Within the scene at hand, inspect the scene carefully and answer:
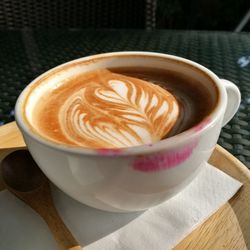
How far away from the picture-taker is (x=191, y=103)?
1.90 ft

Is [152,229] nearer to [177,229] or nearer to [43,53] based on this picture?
[177,229]

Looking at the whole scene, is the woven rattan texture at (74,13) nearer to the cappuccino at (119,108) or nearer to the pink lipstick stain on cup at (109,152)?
the cappuccino at (119,108)

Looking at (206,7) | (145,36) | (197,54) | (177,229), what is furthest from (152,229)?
(206,7)

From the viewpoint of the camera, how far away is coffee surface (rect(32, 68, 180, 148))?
1.65ft

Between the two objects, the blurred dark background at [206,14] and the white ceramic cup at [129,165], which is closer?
the white ceramic cup at [129,165]

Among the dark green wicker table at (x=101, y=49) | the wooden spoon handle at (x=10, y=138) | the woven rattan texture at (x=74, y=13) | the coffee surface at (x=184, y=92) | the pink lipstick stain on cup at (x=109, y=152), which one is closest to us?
the pink lipstick stain on cup at (x=109, y=152)

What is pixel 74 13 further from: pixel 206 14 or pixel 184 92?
pixel 206 14

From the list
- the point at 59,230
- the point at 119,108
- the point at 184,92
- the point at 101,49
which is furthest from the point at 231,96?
the point at 101,49

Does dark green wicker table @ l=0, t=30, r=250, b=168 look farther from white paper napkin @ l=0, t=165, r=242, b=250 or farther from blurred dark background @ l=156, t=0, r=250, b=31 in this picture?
blurred dark background @ l=156, t=0, r=250, b=31

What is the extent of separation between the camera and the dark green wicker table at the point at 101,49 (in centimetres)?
97

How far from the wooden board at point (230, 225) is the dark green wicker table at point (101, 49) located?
0.78 ft

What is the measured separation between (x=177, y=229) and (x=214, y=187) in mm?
107

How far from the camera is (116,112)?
1.83 ft

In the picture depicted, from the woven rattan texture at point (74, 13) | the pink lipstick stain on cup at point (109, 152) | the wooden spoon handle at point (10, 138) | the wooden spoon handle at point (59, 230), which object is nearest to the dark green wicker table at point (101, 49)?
the wooden spoon handle at point (10, 138)
